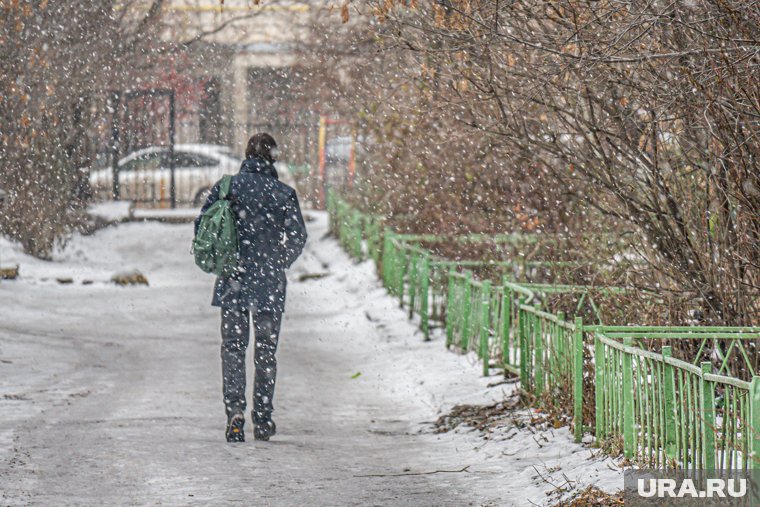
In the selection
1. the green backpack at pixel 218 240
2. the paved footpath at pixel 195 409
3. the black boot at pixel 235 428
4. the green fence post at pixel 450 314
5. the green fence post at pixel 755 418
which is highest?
the green backpack at pixel 218 240

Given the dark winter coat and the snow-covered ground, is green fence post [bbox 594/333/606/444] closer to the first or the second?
the snow-covered ground

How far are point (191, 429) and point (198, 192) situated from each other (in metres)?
20.9

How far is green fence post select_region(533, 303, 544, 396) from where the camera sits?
789cm

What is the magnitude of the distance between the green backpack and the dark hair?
0.36 m

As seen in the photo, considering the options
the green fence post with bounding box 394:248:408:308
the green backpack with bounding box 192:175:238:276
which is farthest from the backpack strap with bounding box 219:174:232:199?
the green fence post with bounding box 394:248:408:308

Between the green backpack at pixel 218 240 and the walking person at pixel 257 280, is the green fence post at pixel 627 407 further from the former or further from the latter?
the green backpack at pixel 218 240

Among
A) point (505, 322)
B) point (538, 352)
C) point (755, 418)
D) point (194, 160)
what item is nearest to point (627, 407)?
point (755, 418)

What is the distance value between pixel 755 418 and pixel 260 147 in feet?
13.5

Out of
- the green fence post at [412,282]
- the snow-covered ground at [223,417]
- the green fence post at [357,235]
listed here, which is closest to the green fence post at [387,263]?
the snow-covered ground at [223,417]

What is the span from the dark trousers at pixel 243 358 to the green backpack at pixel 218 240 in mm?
289

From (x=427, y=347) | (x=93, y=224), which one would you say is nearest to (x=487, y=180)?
(x=427, y=347)

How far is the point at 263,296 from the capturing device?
7.52 metres

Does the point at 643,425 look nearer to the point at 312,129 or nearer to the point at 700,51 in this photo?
the point at 700,51

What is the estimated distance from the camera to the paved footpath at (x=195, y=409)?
6.26 m
